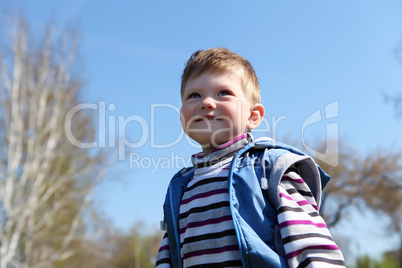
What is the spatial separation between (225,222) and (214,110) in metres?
0.46

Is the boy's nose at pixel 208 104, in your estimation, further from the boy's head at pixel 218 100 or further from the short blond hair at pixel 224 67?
the short blond hair at pixel 224 67

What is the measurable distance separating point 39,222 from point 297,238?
1164cm

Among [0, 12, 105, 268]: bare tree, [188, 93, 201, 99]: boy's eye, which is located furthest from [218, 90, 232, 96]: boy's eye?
[0, 12, 105, 268]: bare tree

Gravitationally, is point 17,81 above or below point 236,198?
above

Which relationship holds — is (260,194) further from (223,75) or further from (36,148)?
(36,148)

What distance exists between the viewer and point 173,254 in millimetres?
1772

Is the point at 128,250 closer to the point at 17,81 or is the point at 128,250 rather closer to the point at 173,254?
the point at 17,81

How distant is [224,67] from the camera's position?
1.80 metres

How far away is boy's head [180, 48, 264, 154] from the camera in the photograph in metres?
1.73

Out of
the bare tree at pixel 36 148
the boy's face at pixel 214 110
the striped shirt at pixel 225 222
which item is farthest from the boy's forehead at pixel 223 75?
the bare tree at pixel 36 148

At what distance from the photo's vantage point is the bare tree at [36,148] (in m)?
11.2

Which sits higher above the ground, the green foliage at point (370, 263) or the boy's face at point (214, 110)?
the boy's face at point (214, 110)

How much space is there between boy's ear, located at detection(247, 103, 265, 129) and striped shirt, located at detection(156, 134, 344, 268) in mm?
66

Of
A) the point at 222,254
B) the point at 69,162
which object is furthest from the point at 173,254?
the point at 69,162
